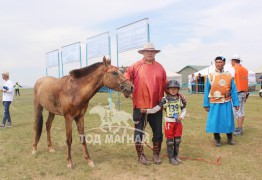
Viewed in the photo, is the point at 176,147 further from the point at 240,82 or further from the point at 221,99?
the point at 240,82

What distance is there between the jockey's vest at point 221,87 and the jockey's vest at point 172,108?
1.41m

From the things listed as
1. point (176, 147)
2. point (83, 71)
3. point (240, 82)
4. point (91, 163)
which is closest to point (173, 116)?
point (176, 147)

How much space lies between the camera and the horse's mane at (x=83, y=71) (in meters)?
4.97

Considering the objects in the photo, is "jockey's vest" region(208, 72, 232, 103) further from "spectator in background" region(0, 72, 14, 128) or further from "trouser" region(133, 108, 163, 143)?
"spectator in background" region(0, 72, 14, 128)

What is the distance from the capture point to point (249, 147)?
5.91 metres

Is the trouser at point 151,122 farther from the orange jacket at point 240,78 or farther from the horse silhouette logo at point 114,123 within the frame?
the orange jacket at point 240,78

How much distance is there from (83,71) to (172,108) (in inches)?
74.4

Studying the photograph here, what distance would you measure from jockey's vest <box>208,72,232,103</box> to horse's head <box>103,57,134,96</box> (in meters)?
2.34

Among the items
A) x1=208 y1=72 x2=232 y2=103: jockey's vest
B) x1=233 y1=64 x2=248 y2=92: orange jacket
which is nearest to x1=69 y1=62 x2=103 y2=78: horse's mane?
x1=208 y1=72 x2=232 y2=103: jockey's vest

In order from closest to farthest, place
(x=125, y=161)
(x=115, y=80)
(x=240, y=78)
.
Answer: (x=115, y=80), (x=125, y=161), (x=240, y=78)

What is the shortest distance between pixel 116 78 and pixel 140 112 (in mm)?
823

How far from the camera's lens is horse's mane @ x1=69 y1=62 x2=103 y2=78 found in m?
4.97

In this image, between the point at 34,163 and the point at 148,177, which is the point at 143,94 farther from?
the point at 34,163

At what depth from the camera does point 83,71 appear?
5.00 metres
